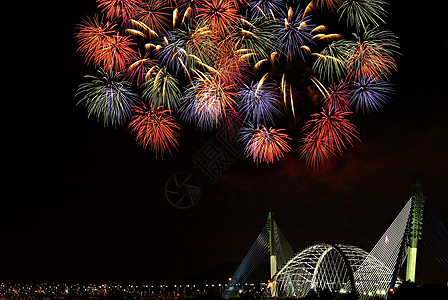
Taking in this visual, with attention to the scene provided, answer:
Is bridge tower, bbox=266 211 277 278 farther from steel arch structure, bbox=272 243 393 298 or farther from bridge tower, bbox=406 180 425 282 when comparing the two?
bridge tower, bbox=406 180 425 282

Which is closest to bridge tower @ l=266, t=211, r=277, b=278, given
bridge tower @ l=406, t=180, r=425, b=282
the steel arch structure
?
the steel arch structure

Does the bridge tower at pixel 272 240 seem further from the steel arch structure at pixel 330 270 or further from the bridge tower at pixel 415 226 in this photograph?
the bridge tower at pixel 415 226

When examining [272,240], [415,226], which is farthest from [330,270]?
[415,226]

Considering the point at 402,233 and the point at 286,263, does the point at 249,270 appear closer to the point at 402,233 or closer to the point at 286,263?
the point at 286,263

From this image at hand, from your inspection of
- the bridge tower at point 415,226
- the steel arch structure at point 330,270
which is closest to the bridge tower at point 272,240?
the steel arch structure at point 330,270

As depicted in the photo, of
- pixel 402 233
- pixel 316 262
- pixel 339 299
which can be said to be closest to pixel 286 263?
pixel 316 262

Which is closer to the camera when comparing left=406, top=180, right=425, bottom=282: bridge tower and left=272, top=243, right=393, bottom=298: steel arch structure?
left=406, top=180, right=425, bottom=282: bridge tower
